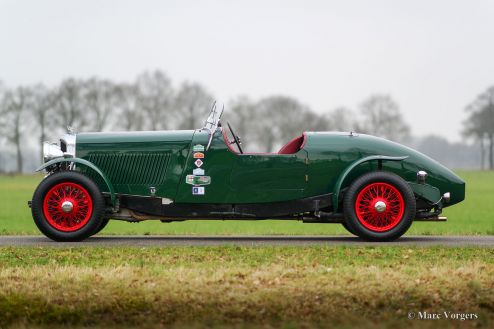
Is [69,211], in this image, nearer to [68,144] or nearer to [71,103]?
[68,144]

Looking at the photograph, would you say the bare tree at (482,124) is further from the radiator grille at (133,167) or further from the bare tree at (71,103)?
the radiator grille at (133,167)

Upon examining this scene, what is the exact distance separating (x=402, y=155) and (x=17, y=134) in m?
59.2

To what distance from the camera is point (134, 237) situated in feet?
38.2

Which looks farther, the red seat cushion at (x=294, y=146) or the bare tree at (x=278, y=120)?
the bare tree at (x=278, y=120)

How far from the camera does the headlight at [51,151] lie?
11.1 m

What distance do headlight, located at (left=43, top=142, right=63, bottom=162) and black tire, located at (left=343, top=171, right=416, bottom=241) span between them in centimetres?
433

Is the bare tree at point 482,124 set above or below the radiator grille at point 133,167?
above

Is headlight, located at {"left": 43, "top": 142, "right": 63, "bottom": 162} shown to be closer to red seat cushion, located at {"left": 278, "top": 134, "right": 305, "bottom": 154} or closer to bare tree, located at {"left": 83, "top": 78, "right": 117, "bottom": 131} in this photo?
red seat cushion, located at {"left": 278, "top": 134, "right": 305, "bottom": 154}

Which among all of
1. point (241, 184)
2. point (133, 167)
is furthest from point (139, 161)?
point (241, 184)

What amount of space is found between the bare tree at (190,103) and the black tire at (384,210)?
1909 inches

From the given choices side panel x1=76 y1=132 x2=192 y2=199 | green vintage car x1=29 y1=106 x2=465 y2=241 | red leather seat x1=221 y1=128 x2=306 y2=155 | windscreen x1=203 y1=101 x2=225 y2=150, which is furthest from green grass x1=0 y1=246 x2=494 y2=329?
windscreen x1=203 y1=101 x2=225 y2=150

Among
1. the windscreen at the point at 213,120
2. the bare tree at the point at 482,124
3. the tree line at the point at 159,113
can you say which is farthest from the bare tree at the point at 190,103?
the windscreen at the point at 213,120

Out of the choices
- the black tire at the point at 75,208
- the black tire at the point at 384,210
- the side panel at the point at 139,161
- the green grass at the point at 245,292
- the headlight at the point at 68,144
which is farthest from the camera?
the headlight at the point at 68,144

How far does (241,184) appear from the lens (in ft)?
35.1
